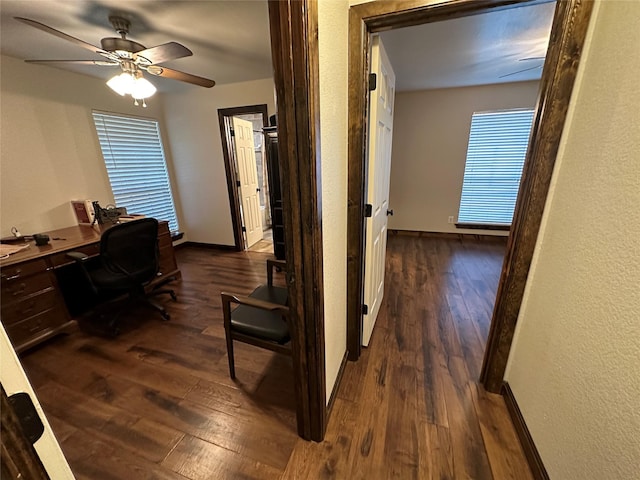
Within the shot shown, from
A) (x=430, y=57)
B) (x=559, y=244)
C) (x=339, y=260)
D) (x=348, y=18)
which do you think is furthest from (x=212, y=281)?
(x=430, y=57)

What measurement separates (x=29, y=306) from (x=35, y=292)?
106 mm

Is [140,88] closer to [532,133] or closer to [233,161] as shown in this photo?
[233,161]

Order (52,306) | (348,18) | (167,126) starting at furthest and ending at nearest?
1. (167,126)
2. (52,306)
3. (348,18)

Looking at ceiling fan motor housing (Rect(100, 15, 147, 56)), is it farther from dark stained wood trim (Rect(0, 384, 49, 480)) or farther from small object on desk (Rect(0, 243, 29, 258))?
dark stained wood trim (Rect(0, 384, 49, 480))

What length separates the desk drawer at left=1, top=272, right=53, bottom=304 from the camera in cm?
176

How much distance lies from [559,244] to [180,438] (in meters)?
2.02

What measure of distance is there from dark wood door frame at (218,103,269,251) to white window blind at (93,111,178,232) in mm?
1016

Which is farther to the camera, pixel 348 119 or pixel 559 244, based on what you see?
pixel 348 119

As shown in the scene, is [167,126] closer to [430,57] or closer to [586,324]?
[430,57]

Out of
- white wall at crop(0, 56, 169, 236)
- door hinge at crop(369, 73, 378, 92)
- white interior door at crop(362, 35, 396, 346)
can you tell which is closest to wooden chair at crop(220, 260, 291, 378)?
white interior door at crop(362, 35, 396, 346)

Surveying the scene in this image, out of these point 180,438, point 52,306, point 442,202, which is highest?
point 442,202

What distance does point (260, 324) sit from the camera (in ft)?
4.86

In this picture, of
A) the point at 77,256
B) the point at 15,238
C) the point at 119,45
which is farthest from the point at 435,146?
the point at 15,238

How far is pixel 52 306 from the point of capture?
2.03m
